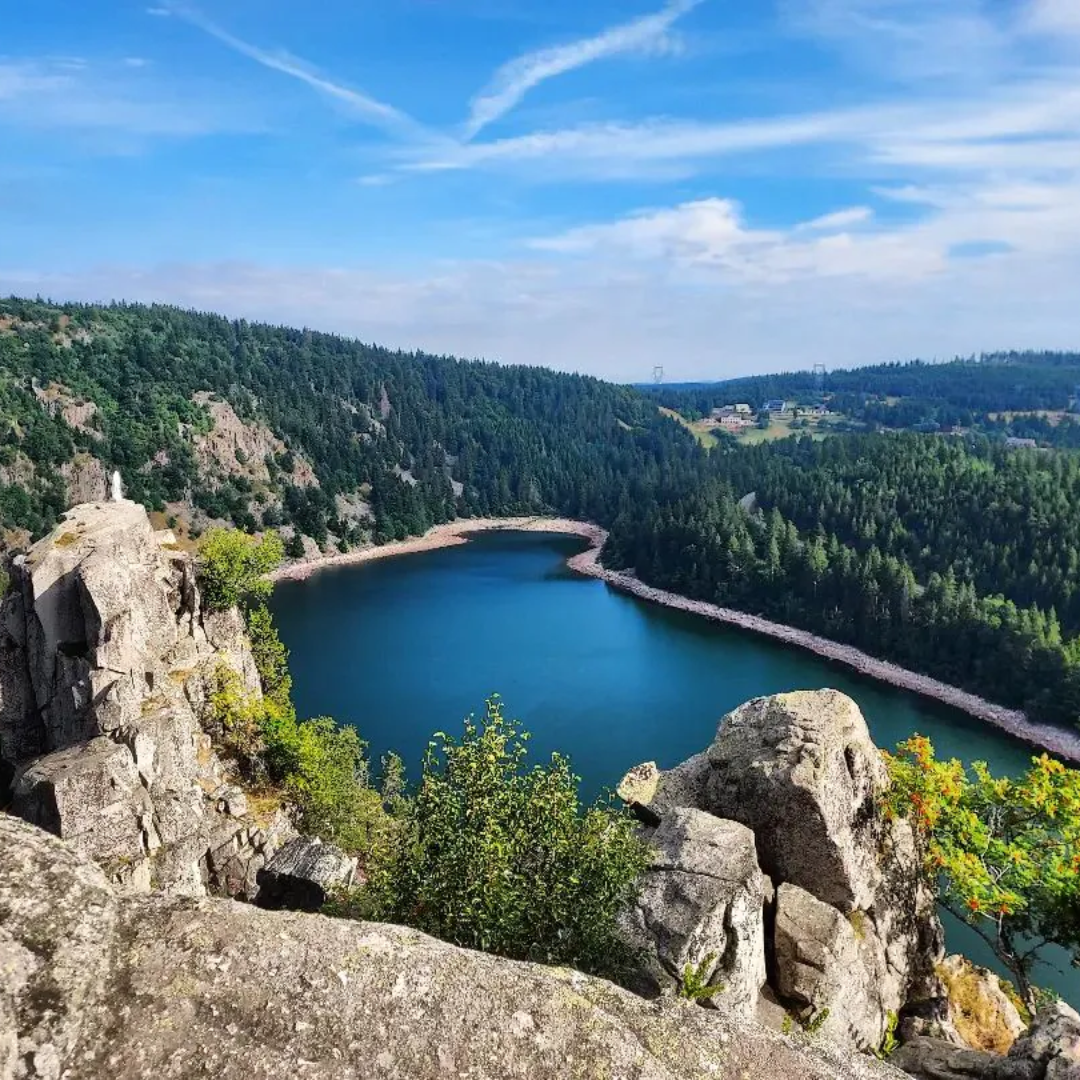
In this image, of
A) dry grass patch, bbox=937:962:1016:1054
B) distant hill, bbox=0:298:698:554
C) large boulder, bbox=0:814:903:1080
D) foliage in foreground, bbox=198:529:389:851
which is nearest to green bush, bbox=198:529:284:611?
foliage in foreground, bbox=198:529:389:851

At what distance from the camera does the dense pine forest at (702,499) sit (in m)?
90.5

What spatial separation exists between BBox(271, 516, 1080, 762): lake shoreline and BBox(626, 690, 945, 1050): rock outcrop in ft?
205

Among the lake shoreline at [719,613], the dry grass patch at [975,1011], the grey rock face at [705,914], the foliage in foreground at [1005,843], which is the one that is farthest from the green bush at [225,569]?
the lake shoreline at [719,613]

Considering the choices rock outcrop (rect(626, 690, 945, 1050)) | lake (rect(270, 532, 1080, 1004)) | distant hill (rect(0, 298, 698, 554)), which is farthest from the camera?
distant hill (rect(0, 298, 698, 554))

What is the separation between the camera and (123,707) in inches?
1001

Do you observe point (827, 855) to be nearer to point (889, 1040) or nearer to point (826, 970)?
point (826, 970)

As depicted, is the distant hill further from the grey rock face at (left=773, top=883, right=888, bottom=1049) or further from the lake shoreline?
the grey rock face at (left=773, top=883, right=888, bottom=1049)

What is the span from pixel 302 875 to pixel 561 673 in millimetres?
60960

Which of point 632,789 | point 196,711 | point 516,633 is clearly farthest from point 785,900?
point 516,633

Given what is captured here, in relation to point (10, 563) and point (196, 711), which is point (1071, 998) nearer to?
point (196, 711)

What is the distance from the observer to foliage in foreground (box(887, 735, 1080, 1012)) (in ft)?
65.0

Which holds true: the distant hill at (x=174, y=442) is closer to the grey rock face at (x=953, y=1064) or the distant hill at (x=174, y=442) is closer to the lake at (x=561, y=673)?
the lake at (x=561, y=673)

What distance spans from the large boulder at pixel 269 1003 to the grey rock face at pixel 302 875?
1739cm

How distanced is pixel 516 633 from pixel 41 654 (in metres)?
73.7
